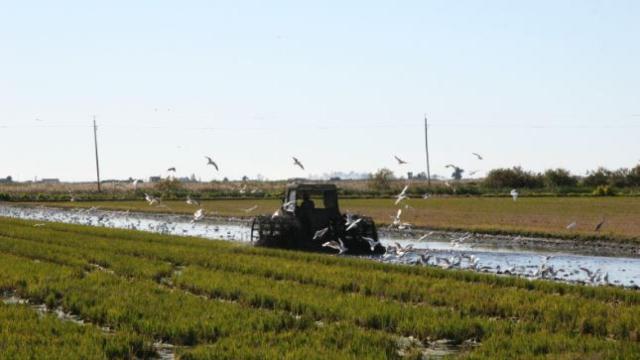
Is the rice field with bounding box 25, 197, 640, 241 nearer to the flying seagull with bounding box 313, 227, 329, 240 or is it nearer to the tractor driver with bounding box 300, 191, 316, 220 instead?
the tractor driver with bounding box 300, 191, 316, 220

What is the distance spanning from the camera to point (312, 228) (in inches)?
1016

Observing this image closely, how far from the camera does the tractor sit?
25.4 metres

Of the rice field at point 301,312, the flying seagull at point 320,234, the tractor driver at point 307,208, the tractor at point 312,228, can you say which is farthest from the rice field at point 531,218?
the rice field at point 301,312

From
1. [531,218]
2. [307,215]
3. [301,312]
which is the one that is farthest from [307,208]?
[531,218]

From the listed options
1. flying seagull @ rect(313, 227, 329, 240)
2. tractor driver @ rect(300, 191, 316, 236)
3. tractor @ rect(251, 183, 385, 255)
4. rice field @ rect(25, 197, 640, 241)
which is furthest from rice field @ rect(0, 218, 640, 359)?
rice field @ rect(25, 197, 640, 241)

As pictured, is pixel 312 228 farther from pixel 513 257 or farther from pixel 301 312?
pixel 301 312

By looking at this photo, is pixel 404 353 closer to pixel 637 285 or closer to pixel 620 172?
pixel 637 285

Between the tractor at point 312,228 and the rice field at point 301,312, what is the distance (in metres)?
4.57

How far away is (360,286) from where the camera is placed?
53.1 ft

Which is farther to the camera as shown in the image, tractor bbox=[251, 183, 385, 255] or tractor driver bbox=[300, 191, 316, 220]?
tractor driver bbox=[300, 191, 316, 220]

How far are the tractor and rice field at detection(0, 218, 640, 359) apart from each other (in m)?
4.57

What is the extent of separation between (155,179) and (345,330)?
274 ft

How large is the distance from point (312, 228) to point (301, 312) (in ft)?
39.8

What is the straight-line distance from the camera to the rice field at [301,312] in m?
10.6
